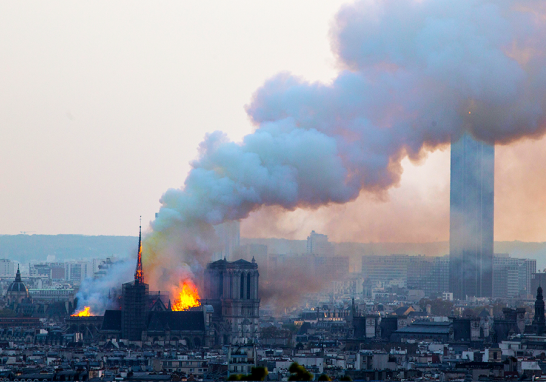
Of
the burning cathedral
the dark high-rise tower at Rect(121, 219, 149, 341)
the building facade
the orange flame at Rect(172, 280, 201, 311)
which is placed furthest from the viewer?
the building facade

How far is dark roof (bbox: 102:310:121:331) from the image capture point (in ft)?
442

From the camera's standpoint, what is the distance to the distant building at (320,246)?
144 m

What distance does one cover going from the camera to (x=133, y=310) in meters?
134

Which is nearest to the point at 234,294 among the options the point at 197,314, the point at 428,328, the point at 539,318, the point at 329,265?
the point at 197,314

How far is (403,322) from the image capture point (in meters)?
160

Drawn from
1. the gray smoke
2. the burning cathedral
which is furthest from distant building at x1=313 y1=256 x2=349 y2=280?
the gray smoke

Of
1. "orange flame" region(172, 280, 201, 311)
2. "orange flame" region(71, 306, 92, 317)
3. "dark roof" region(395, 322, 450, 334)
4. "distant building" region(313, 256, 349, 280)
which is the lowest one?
"dark roof" region(395, 322, 450, 334)

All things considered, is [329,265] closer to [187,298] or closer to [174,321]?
[187,298]

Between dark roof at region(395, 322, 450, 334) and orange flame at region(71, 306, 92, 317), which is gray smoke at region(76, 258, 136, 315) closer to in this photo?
orange flame at region(71, 306, 92, 317)

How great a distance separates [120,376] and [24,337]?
55.7 metres

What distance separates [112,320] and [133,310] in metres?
2.66

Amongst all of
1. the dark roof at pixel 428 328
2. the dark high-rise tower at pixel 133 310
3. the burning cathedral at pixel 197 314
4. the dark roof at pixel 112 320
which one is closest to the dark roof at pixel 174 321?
the burning cathedral at pixel 197 314

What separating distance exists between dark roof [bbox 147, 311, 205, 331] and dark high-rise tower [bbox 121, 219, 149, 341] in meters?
0.97

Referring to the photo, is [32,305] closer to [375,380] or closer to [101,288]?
[101,288]
